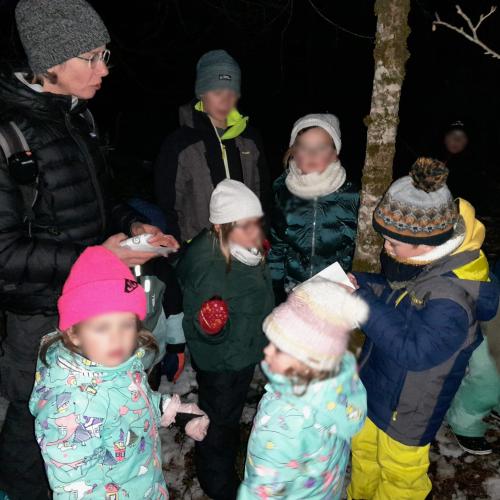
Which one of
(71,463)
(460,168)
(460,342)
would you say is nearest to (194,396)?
(71,463)

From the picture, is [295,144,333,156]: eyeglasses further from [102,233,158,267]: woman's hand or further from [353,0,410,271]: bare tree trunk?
[102,233,158,267]: woman's hand

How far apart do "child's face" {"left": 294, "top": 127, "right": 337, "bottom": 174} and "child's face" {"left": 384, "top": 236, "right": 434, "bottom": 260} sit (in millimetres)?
990

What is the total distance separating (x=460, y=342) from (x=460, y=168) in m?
3.34

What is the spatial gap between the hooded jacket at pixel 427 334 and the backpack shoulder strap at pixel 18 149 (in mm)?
1619

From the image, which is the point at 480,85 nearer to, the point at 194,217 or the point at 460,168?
the point at 460,168

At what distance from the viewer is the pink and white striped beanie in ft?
5.60

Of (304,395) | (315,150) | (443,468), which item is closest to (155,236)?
(304,395)

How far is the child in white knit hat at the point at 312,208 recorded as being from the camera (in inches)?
120

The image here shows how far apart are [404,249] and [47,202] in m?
1.76

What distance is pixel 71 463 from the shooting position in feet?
5.50

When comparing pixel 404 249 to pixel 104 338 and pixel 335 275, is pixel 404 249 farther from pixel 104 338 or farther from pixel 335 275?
pixel 104 338

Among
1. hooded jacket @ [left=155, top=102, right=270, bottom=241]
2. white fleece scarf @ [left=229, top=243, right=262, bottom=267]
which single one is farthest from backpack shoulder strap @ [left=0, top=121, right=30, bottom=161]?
hooded jacket @ [left=155, top=102, right=270, bottom=241]

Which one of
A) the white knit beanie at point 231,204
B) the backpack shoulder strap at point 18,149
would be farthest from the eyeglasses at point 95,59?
the white knit beanie at point 231,204

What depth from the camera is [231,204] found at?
2.53 metres
